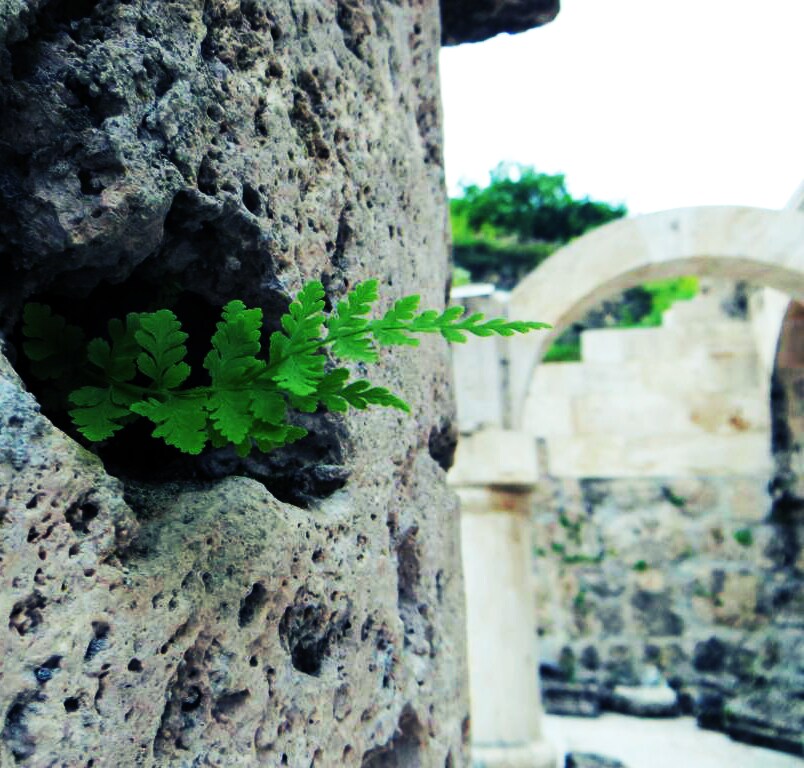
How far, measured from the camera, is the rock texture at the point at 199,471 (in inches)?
35.2

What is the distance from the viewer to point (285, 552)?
1.16 meters

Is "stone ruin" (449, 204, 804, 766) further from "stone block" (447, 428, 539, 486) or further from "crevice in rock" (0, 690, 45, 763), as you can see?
"crevice in rock" (0, 690, 45, 763)

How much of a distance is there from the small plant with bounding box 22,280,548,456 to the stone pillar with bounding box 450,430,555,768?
15.8 feet

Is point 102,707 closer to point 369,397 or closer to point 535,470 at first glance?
point 369,397

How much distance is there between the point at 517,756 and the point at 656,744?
192cm

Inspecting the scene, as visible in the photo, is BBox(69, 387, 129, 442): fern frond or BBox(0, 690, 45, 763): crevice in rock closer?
BBox(0, 690, 45, 763): crevice in rock

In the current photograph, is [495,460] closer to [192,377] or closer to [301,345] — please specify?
[192,377]

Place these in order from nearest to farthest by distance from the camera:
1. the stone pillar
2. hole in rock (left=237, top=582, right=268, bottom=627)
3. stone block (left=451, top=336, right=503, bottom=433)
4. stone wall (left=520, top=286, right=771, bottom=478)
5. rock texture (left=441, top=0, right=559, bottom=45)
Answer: hole in rock (left=237, top=582, right=268, bottom=627) → rock texture (left=441, top=0, right=559, bottom=45) → the stone pillar → stone block (left=451, top=336, right=503, bottom=433) → stone wall (left=520, top=286, right=771, bottom=478)

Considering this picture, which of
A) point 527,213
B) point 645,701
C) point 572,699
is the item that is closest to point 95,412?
point 572,699

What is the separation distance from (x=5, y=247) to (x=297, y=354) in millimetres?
325

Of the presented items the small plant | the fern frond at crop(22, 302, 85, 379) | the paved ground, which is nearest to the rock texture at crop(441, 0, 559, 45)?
the small plant

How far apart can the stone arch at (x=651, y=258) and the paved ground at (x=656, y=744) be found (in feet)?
8.49

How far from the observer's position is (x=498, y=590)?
5895mm

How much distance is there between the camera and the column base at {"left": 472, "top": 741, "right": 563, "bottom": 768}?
5.55 m
